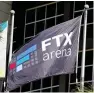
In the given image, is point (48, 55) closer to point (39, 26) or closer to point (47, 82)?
point (47, 82)

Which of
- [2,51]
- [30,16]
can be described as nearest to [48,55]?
[2,51]

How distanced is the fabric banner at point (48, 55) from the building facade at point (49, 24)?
7.24m

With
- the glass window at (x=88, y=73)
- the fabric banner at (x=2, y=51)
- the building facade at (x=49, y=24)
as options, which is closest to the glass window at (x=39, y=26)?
the building facade at (x=49, y=24)

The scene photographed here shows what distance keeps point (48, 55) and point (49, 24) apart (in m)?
11.3

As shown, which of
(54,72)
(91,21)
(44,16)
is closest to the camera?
(54,72)

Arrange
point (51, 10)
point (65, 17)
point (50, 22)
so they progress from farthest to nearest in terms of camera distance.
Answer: point (51, 10), point (50, 22), point (65, 17)

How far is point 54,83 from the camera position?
2584cm

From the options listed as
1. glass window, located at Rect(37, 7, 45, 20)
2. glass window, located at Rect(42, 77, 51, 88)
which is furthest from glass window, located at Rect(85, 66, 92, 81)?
glass window, located at Rect(37, 7, 45, 20)

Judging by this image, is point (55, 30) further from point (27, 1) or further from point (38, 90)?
point (27, 1)

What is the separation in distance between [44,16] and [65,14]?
212 centimetres

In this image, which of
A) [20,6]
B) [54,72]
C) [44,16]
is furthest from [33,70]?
[20,6]

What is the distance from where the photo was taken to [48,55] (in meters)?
16.4

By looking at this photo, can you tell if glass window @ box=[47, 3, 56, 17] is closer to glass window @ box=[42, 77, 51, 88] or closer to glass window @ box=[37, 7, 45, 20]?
glass window @ box=[37, 7, 45, 20]

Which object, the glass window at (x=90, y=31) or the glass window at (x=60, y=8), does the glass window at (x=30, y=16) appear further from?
the glass window at (x=90, y=31)
